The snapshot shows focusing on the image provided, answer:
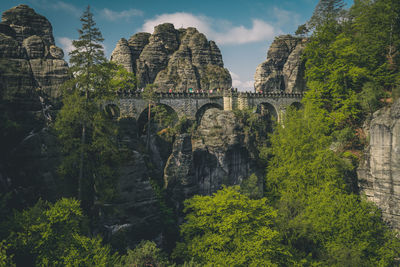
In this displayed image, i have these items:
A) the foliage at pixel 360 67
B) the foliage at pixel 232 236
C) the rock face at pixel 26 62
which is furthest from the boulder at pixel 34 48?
Result: the foliage at pixel 360 67

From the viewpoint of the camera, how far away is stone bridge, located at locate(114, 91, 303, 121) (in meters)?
34.1

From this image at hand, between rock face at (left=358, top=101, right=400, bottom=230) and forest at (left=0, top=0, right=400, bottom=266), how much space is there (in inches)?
46.1

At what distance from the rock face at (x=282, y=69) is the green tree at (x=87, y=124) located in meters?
42.2

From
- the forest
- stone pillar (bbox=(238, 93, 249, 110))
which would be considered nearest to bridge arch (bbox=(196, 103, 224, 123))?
stone pillar (bbox=(238, 93, 249, 110))

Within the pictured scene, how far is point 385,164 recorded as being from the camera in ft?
71.1

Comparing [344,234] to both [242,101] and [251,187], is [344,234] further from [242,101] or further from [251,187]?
[242,101]

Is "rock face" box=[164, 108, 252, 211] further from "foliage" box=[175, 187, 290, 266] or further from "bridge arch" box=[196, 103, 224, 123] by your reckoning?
"bridge arch" box=[196, 103, 224, 123]

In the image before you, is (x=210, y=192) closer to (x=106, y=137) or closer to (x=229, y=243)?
(x=229, y=243)

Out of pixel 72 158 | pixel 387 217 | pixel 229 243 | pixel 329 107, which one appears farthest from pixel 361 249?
pixel 72 158

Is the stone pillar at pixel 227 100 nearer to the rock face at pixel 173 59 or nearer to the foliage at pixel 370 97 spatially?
the rock face at pixel 173 59

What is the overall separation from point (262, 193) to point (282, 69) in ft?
120

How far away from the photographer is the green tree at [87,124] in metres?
17.3

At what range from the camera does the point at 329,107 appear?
94.6 feet

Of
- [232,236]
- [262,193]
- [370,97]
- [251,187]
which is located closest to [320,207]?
[251,187]
